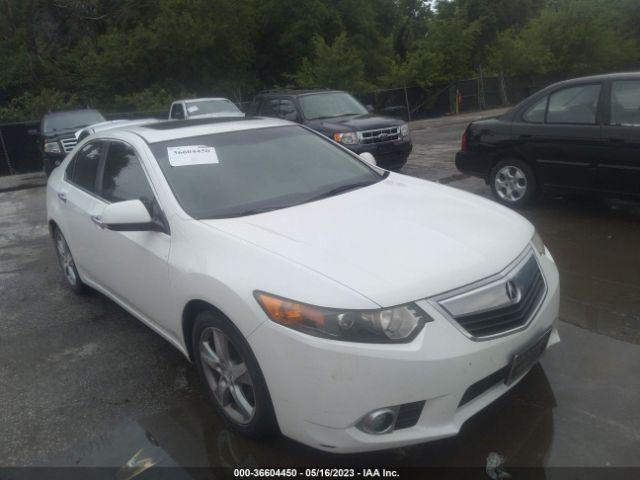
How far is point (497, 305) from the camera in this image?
9.01ft

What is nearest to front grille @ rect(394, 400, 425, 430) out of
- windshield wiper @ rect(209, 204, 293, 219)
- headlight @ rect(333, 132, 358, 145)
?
windshield wiper @ rect(209, 204, 293, 219)

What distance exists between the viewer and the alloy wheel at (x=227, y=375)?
118 inches

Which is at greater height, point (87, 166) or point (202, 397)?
point (87, 166)

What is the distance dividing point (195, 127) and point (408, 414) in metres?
2.68

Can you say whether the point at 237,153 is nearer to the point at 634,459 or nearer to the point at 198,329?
the point at 198,329

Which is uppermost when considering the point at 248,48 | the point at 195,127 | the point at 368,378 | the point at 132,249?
the point at 248,48

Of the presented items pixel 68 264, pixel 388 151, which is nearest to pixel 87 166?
pixel 68 264

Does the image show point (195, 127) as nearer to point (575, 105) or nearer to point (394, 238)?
point (394, 238)

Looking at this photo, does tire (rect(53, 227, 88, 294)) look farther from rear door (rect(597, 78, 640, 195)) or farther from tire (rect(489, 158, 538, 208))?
rear door (rect(597, 78, 640, 195))

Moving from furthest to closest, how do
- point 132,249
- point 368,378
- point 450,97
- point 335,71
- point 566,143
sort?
point 450,97
point 335,71
point 566,143
point 132,249
point 368,378

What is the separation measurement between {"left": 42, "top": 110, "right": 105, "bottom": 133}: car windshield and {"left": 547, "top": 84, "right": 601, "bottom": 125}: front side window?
12.5m

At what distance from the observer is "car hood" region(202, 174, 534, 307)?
267cm

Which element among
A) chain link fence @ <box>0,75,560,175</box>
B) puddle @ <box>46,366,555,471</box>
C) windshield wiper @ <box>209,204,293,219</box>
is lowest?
chain link fence @ <box>0,75,560,175</box>

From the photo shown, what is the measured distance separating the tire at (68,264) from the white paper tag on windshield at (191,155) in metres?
1.90
